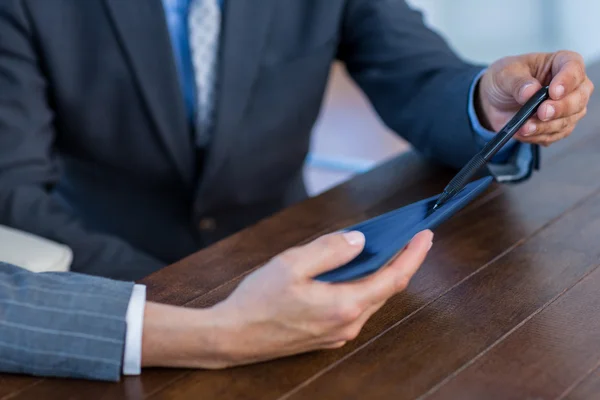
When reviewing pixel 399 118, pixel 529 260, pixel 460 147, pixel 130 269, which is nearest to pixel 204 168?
pixel 130 269

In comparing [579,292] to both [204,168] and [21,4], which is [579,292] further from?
[21,4]

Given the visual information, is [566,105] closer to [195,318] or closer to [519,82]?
[519,82]

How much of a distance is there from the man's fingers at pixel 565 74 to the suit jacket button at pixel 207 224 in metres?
0.73

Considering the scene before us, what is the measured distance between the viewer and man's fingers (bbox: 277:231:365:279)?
0.79 m

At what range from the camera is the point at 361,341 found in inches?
34.3

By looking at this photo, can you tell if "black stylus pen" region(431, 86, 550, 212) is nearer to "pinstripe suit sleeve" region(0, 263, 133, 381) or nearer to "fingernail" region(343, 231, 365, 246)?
"fingernail" region(343, 231, 365, 246)

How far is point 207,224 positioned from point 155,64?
32 cm

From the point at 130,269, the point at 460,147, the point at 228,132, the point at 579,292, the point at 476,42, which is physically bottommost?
the point at 476,42

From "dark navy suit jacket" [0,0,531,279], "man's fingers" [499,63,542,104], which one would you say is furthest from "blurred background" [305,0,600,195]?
"man's fingers" [499,63,542,104]

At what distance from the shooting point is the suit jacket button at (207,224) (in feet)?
5.26

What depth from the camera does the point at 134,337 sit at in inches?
33.2

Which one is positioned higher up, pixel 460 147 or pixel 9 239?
pixel 460 147

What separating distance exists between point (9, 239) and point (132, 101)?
1.42 feet

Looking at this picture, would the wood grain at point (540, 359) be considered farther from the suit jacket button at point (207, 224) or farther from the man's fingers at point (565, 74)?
the suit jacket button at point (207, 224)
